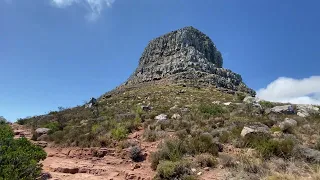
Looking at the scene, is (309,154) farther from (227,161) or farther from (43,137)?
(43,137)

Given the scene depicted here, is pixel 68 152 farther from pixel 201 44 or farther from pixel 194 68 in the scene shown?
pixel 201 44

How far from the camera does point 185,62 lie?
59.4m

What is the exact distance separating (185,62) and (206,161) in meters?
50.6

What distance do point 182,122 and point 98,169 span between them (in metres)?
6.67

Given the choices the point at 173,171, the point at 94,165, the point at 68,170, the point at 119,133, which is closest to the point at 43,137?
the point at 119,133

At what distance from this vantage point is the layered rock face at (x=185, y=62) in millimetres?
53156

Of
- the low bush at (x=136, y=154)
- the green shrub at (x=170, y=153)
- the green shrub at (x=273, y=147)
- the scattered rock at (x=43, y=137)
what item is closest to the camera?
the green shrub at (x=273, y=147)

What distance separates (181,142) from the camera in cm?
1134

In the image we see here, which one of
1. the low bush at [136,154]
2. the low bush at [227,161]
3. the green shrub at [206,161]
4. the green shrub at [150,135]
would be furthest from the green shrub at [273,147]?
the green shrub at [150,135]

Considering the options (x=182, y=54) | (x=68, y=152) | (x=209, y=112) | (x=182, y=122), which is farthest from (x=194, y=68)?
(x=68, y=152)

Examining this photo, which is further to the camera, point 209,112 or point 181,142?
point 209,112

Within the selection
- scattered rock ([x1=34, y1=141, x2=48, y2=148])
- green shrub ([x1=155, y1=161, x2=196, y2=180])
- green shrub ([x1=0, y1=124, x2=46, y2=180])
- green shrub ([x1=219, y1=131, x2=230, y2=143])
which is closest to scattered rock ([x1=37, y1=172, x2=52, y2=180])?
green shrub ([x1=0, y1=124, x2=46, y2=180])

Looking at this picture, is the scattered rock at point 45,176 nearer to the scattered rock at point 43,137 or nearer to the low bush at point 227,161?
the low bush at point 227,161

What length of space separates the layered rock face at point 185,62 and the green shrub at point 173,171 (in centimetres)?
4038
